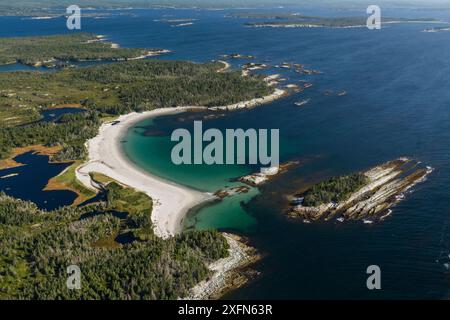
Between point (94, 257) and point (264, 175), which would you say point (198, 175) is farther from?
point (94, 257)

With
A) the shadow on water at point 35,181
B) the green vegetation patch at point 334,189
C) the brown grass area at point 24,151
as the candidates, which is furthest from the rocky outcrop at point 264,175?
the brown grass area at point 24,151

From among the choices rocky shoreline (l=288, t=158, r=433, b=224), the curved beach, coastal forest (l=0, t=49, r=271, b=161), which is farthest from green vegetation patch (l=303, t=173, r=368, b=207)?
coastal forest (l=0, t=49, r=271, b=161)

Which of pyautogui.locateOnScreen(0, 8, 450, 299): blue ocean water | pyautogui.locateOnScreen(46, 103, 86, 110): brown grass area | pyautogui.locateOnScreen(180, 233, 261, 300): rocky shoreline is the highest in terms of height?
pyautogui.locateOnScreen(46, 103, 86, 110): brown grass area

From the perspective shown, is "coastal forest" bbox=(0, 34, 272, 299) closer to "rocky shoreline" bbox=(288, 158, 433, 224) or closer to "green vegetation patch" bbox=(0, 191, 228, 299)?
"green vegetation patch" bbox=(0, 191, 228, 299)

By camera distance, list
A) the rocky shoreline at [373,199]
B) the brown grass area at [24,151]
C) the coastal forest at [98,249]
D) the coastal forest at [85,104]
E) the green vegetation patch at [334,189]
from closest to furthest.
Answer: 1. the coastal forest at [98,249]
2. the rocky shoreline at [373,199]
3. the green vegetation patch at [334,189]
4. the brown grass area at [24,151]
5. the coastal forest at [85,104]

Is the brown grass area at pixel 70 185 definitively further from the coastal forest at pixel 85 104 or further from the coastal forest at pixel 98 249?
the coastal forest at pixel 85 104

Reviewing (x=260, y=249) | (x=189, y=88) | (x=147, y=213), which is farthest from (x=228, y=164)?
(x=189, y=88)

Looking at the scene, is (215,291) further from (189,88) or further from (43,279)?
(189,88)
